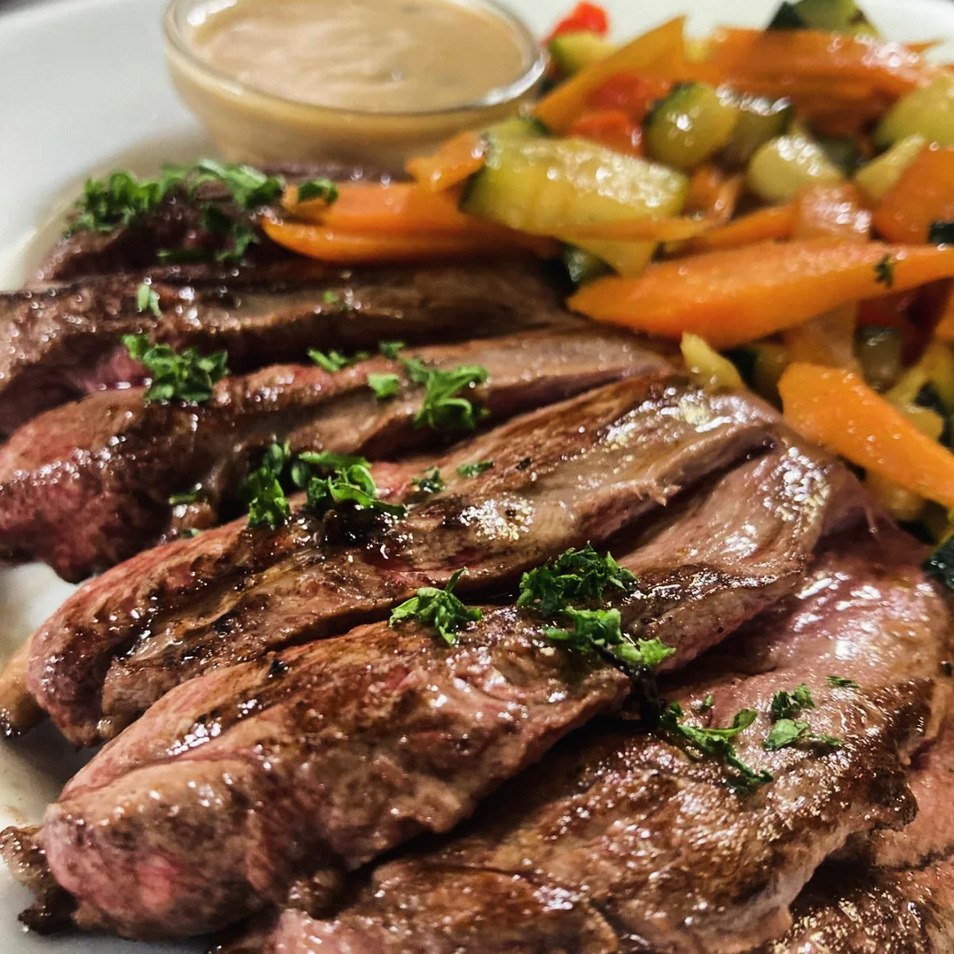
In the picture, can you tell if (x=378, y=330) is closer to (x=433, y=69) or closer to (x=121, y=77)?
(x=433, y=69)

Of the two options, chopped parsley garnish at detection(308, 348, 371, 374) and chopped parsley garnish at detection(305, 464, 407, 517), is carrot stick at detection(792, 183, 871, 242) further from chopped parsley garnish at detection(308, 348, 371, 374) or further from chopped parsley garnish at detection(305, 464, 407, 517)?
chopped parsley garnish at detection(305, 464, 407, 517)

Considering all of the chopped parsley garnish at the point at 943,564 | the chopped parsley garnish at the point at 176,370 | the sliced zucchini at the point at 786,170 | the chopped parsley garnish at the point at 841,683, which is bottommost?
the chopped parsley garnish at the point at 943,564

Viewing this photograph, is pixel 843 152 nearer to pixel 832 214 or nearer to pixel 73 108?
pixel 832 214

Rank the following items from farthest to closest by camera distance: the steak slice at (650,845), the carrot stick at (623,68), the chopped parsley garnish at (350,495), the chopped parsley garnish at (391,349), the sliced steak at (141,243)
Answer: the carrot stick at (623,68) < the sliced steak at (141,243) < the chopped parsley garnish at (391,349) < the chopped parsley garnish at (350,495) < the steak slice at (650,845)

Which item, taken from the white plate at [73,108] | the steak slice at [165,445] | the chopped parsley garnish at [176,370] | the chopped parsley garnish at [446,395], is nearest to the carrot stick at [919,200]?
the steak slice at [165,445]

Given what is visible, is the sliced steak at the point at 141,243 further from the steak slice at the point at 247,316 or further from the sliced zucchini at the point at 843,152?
the sliced zucchini at the point at 843,152

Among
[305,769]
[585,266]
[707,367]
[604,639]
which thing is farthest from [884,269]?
[305,769]
